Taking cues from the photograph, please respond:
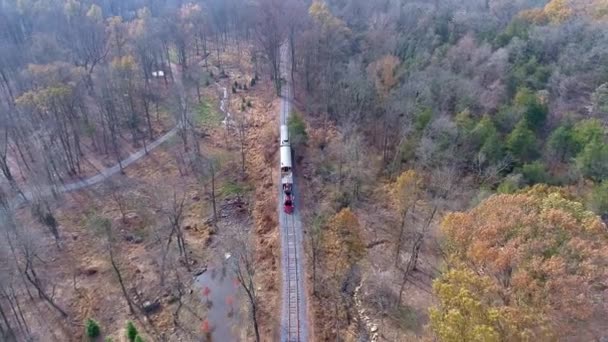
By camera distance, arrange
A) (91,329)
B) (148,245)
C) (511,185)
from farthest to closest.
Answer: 1. (148,245)
2. (511,185)
3. (91,329)

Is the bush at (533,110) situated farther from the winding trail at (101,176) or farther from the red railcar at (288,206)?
the winding trail at (101,176)

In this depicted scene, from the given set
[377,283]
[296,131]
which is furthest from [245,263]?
[296,131]

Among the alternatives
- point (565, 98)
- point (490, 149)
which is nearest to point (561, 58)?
point (565, 98)

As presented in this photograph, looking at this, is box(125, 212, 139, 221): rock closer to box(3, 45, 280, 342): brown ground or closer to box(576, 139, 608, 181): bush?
box(3, 45, 280, 342): brown ground

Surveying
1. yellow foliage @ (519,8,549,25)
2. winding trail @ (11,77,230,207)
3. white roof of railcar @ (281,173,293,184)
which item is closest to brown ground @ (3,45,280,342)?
winding trail @ (11,77,230,207)

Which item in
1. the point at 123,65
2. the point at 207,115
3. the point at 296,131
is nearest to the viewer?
the point at 296,131

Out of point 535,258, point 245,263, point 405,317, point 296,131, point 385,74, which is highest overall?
point 385,74

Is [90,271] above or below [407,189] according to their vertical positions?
below

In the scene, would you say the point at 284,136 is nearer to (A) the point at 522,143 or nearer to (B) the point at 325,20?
(A) the point at 522,143

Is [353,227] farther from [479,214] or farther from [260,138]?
[260,138]
